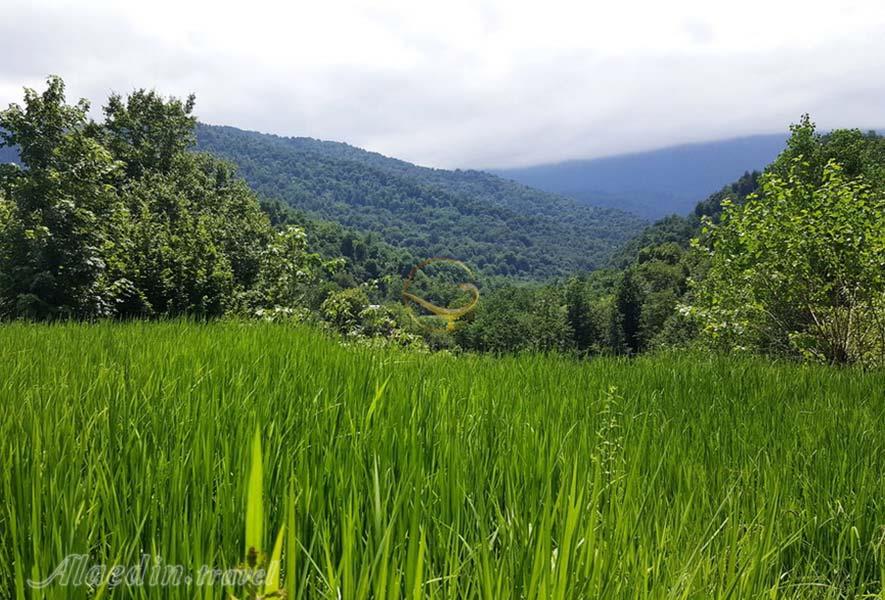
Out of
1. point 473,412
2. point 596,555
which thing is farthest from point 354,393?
point 596,555

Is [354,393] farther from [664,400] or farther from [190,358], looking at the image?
[664,400]

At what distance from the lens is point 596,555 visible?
88 cm

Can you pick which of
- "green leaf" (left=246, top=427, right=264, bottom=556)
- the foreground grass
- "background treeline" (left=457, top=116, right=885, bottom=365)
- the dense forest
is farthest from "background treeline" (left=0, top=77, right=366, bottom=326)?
"background treeline" (left=457, top=116, right=885, bottom=365)

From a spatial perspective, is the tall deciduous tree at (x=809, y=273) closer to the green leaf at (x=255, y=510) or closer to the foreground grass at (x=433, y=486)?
the foreground grass at (x=433, y=486)

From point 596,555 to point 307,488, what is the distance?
565 millimetres

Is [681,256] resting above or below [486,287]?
above

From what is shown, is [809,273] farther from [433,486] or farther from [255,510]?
[255,510]

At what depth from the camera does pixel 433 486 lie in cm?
126

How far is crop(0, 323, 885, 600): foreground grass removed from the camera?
83cm

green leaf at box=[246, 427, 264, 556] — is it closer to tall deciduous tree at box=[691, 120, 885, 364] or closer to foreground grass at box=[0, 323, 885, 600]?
foreground grass at box=[0, 323, 885, 600]

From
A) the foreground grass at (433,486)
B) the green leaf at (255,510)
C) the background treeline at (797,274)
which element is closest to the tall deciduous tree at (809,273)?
the background treeline at (797,274)

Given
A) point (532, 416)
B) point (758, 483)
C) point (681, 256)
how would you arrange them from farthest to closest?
point (681, 256)
point (532, 416)
point (758, 483)

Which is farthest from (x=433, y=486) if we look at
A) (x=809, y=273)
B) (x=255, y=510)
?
(x=809, y=273)

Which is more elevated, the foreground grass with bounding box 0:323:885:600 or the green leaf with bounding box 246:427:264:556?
the green leaf with bounding box 246:427:264:556
